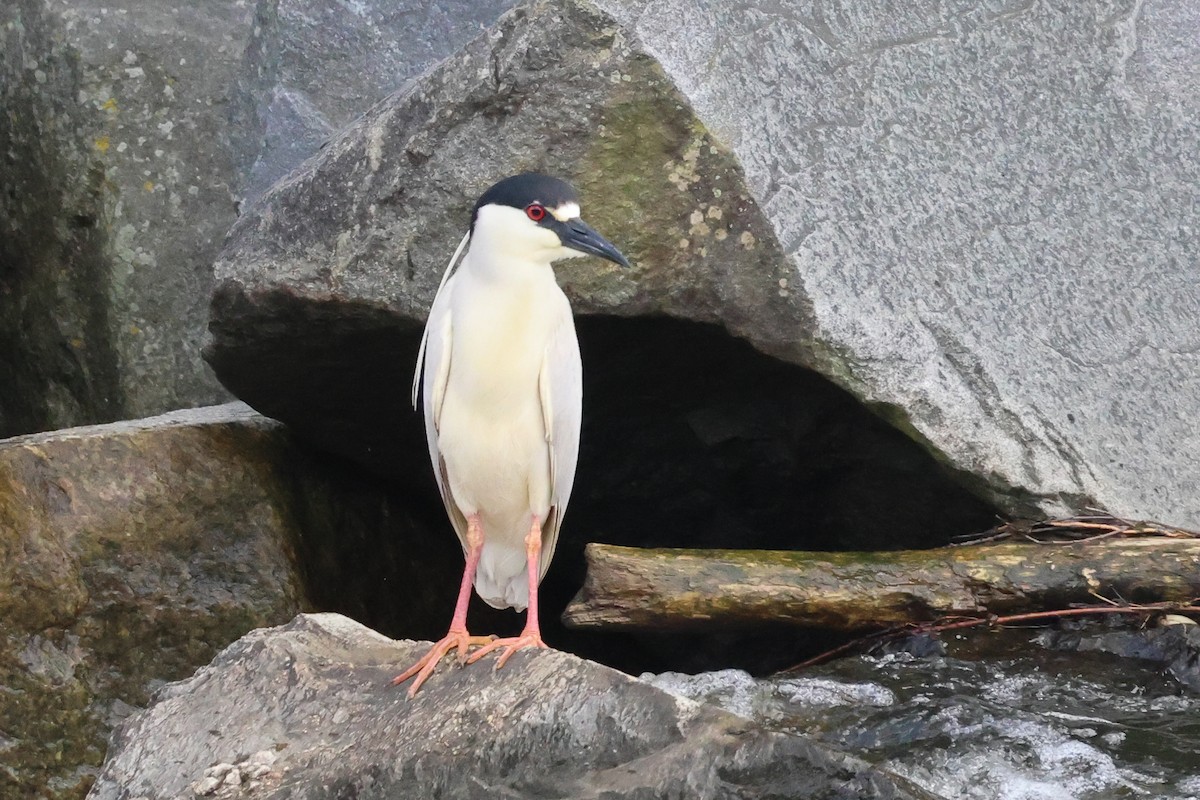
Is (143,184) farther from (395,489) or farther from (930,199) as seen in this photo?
(930,199)

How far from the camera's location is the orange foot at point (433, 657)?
288 centimetres

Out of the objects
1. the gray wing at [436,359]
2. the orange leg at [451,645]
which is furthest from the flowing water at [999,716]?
the gray wing at [436,359]

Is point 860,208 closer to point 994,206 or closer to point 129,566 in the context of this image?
point 994,206

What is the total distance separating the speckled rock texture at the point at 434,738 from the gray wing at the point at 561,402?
2.81 feet

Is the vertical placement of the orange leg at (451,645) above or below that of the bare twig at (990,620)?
below

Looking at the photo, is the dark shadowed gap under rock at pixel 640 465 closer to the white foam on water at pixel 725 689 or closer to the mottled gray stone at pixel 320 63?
the white foam on water at pixel 725 689

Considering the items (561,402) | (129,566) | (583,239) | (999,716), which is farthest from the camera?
(129,566)

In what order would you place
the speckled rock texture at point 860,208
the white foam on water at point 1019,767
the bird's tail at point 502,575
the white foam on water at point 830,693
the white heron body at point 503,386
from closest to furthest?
the white foam on water at point 1019,767 → the white foam on water at point 830,693 → the white heron body at point 503,386 → the speckled rock texture at point 860,208 → the bird's tail at point 502,575

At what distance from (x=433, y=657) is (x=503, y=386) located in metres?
0.95

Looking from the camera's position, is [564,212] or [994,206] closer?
[564,212]

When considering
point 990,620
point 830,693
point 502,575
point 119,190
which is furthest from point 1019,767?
point 119,190

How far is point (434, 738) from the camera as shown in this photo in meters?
2.52

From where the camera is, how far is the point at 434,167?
154 inches

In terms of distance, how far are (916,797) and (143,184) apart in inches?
178
